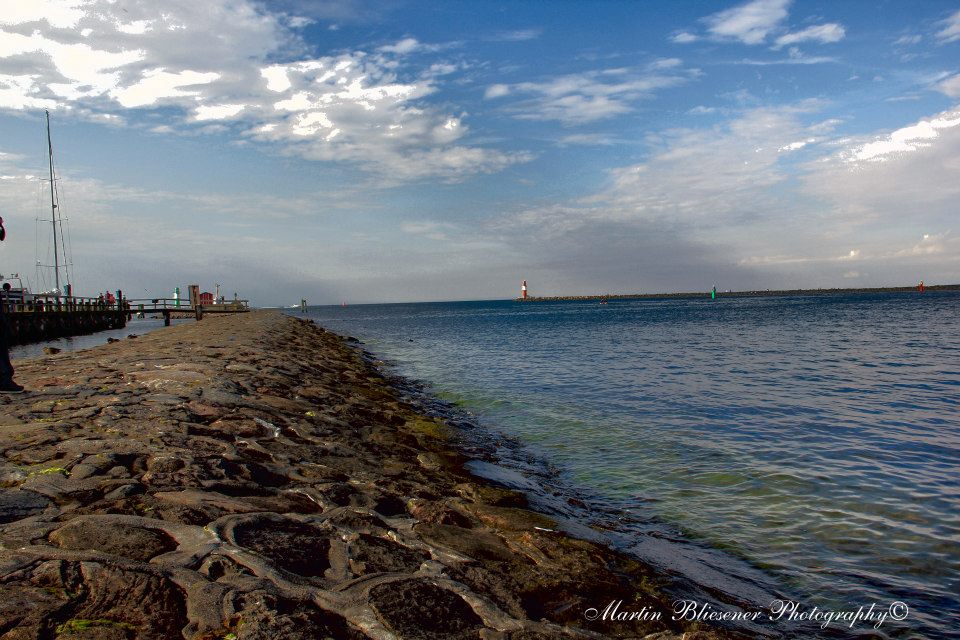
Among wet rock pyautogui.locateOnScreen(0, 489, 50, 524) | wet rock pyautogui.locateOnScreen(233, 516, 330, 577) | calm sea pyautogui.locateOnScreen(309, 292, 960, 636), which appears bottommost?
calm sea pyautogui.locateOnScreen(309, 292, 960, 636)

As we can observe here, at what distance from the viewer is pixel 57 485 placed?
15.5ft

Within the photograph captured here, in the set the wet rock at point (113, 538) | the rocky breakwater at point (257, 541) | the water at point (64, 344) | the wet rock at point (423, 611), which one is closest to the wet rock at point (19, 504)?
the rocky breakwater at point (257, 541)

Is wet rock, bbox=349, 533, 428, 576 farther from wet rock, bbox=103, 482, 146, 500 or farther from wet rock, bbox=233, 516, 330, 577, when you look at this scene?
wet rock, bbox=103, 482, 146, 500

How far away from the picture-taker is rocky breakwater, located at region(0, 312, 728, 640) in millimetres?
3201

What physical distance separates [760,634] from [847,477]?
5758 millimetres

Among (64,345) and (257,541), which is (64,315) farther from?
(257,541)

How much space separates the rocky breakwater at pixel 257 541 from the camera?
3.20m

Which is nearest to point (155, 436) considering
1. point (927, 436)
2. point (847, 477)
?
point (847, 477)

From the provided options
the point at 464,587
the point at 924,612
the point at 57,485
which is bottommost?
the point at 924,612

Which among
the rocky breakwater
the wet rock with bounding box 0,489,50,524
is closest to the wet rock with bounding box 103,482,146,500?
the rocky breakwater

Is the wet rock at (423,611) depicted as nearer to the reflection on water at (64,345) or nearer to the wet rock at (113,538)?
the wet rock at (113,538)

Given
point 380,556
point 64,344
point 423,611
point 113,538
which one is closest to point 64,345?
point 64,344

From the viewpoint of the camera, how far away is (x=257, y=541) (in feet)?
13.6

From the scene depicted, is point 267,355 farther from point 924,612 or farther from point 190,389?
point 924,612
